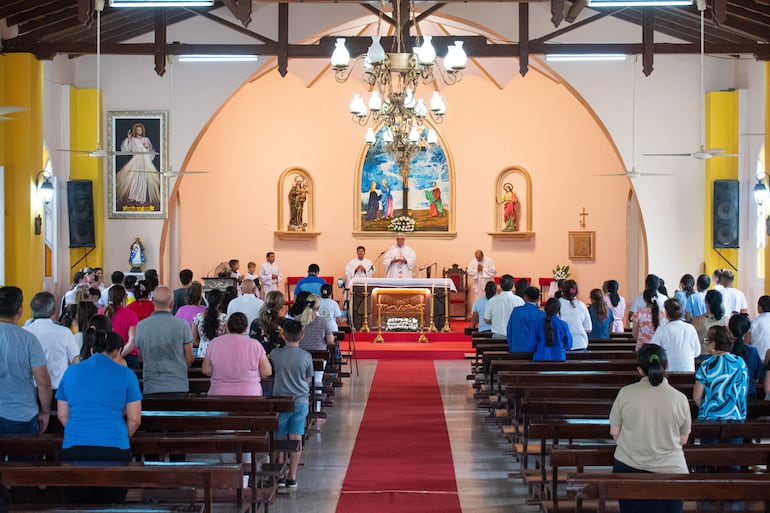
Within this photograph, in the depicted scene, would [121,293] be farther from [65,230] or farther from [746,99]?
[746,99]

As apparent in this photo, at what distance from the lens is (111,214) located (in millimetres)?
17781

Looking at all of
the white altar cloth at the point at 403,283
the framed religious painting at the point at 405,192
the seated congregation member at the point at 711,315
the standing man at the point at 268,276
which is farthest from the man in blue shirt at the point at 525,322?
the framed religious painting at the point at 405,192

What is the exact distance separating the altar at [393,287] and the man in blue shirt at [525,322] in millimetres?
8563

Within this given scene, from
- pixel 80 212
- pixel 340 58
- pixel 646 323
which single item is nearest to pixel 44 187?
pixel 80 212

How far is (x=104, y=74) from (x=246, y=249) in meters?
5.78

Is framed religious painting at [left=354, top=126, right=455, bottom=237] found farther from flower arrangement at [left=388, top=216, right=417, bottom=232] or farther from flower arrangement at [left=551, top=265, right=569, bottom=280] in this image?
flower arrangement at [left=551, top=265, right=569, bottom=280]

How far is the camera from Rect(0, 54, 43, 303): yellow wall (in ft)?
49.7

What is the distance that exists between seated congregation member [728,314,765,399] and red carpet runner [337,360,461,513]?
8.09 feet

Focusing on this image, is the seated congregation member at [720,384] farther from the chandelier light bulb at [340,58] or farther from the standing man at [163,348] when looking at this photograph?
the chandelier light bulb at [340,58]

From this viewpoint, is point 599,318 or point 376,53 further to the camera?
point 599,318

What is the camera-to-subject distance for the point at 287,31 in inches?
647

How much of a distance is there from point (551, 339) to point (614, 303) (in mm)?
3216

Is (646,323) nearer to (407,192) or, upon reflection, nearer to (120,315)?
(120,315)

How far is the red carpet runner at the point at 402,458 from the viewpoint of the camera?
24.9 ft
